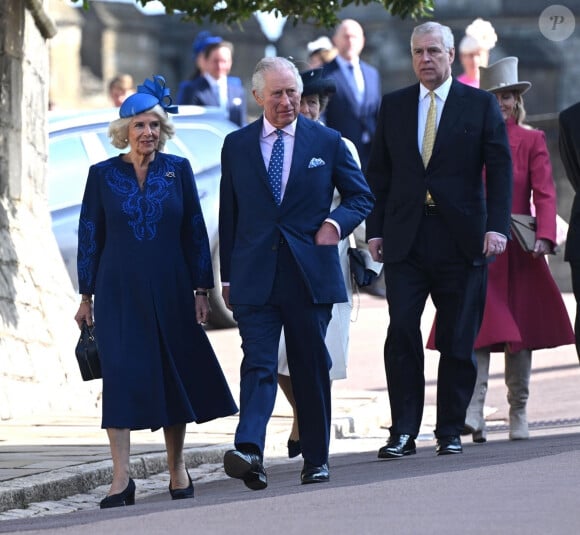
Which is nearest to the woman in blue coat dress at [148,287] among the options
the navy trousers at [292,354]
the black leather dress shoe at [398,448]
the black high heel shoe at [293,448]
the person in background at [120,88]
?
the navy trousers at [292,354]

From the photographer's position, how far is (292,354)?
7918 mm

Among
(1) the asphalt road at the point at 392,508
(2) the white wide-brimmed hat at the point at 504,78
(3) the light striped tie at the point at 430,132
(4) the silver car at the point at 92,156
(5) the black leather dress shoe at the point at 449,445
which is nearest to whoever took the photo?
(1) the asphalt road at the point at 392,508

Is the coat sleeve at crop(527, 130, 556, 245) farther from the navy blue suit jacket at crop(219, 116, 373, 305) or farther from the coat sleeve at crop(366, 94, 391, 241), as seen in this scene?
the navy blue suit jacket at crop(219, 116, 373, 305)

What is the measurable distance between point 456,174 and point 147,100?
1.53 meters

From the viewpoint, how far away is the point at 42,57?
520 inches

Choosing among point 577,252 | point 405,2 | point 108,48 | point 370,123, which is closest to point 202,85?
point 370,123

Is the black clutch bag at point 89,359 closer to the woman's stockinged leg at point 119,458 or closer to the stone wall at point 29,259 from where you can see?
the woman's stockinged leg at point 119,458

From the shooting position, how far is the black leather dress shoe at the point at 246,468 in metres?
7.51

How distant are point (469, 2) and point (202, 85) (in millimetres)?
36286

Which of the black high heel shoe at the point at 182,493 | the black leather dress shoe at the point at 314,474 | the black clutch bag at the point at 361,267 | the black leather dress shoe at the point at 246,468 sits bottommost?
the black high heel shoe at the point at 182,493

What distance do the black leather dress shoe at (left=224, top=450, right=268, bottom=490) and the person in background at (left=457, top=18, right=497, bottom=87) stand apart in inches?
229

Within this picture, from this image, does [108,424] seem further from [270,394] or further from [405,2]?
[405,2]

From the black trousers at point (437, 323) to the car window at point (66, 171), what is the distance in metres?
5.88

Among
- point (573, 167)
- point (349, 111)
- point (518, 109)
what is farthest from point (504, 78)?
point (349, 111)
